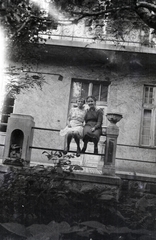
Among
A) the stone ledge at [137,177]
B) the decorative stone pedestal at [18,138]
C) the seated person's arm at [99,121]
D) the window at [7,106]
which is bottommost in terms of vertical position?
Result: the stone ledge at [137,177]

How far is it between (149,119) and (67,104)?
2.08 m

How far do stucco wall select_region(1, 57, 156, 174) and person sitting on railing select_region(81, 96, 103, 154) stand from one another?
1.23m

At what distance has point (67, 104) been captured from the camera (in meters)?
6.96

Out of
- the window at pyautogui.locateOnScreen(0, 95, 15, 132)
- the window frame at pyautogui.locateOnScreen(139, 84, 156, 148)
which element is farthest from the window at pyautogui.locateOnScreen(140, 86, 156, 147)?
the window at pyautogui.locateOnScreen(0, 95, 15, 132)

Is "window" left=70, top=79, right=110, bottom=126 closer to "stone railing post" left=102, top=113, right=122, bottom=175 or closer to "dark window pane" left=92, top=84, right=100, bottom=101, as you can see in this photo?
"dark window pane" left=92, top=84, right=100, bottom=101

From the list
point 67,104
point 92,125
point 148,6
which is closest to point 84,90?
point 67,104

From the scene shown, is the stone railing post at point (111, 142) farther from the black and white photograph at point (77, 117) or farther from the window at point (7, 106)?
the window at point (7, 106)

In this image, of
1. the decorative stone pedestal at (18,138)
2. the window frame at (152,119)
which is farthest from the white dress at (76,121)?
the window frame at (152,119)

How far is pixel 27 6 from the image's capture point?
4.66 metres

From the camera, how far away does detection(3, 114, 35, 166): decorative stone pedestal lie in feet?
16.7

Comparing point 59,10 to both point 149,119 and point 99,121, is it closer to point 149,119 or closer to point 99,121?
point 99,121

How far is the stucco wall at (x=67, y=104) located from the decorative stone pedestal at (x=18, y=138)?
0.92 metres

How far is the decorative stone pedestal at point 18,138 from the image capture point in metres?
5.10

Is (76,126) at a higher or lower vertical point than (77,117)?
lower
